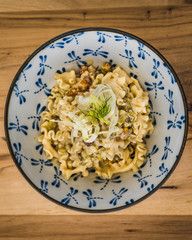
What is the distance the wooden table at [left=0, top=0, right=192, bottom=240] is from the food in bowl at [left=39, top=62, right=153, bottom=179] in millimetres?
364

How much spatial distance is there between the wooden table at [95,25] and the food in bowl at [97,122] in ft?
1.20

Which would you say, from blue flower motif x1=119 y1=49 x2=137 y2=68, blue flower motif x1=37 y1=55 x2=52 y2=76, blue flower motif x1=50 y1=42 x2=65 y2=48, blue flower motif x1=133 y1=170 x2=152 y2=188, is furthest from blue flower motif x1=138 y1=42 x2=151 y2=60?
blue flower motif x1=133 y1=170 x2=152 y2=188

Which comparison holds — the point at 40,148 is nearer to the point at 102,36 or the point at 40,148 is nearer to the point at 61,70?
the point at 61,70

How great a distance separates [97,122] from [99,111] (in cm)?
7

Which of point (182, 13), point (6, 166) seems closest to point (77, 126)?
point (6, 166)

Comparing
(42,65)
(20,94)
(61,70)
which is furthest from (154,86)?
(20,94)

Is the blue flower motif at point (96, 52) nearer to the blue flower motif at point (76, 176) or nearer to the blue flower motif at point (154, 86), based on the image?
the blue flower motif at point (154, 86)

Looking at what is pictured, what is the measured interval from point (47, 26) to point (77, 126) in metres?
0.89

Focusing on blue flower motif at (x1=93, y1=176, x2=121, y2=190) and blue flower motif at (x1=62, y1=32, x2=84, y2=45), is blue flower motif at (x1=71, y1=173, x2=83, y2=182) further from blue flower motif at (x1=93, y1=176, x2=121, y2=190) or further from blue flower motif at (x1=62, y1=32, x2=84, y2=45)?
blue flower motif at (x1=62, y1=32, x2=84, y2=45)

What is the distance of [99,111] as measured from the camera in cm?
151

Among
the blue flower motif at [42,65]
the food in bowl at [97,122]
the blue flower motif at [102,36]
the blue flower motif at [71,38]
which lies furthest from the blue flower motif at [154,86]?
the blue flower motif at [42,65]

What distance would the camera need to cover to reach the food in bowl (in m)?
1.52

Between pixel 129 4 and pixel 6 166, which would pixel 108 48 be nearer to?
pixel 129 4

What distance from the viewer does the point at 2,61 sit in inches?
74.7
